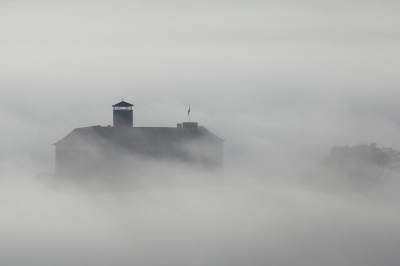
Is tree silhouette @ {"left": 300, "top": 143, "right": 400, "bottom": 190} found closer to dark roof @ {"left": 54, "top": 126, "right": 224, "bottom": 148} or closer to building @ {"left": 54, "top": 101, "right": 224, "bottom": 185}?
building @ {"left": 54, "top": 101, "right": 224, "bottom": 185}

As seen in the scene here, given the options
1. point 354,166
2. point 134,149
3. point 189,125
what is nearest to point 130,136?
point 134,149

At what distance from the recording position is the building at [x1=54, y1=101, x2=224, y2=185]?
367 feet

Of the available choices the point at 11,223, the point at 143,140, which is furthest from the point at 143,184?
the point at 11,223

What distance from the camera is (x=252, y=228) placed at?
124438 mm

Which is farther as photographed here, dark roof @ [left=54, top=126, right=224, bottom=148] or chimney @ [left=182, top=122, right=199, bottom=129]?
chimney @ [left=182, top=122, right=199, bottom=129]

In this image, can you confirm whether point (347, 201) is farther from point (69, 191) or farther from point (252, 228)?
point (69, 191)

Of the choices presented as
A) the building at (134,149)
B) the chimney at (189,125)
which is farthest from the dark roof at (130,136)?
the chimney at (189,125)

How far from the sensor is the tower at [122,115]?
113m

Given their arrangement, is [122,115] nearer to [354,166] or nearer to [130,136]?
[130,136]

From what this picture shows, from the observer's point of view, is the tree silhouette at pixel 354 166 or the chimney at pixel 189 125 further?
the chimney at pixel 189 125

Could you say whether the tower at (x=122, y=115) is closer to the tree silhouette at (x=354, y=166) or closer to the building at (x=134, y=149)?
the building at (x=134, y=149)

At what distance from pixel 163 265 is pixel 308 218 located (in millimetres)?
34614

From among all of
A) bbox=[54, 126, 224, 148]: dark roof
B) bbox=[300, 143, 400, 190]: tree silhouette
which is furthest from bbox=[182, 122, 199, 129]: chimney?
bbox=[300, 143, 400, 190]: tree silhouette

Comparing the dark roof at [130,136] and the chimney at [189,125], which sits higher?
the chimney at [189,125]
